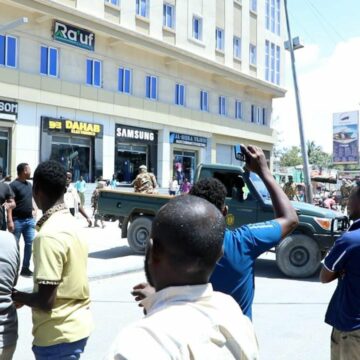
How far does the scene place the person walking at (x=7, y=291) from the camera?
2.46 m

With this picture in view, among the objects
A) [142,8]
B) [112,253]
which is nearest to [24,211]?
[112,253]

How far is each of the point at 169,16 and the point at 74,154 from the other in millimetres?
10005

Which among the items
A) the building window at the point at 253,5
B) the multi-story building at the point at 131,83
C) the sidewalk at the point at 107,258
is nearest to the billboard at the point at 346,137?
the multi-story building at the point at 131,83

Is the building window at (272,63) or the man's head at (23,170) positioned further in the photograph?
the building window at (272,63)

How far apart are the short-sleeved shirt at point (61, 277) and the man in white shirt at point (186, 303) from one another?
105cm

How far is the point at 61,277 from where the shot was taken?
241 cm

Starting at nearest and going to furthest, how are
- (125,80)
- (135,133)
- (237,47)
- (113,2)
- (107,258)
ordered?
(107,258)
(113,2)
(125,80)
(135,133)
(237,47)

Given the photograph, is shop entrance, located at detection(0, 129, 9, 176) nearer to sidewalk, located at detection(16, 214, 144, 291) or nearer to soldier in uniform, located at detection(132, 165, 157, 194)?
sidewalk, located at detection(16, 214, 144, 291)

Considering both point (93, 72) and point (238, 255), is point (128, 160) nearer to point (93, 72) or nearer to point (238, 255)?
point (93, 72)

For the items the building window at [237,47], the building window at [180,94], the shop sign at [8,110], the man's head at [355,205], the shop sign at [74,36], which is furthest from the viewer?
the building window at [237,47]

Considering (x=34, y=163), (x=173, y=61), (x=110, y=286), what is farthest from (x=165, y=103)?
(x=110, y=286)

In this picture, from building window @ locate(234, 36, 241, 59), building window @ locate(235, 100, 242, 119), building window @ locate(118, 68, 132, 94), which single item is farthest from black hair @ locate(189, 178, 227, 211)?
building window @ locate(234, 36, 241, 59)

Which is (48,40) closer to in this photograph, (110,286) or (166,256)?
(110,286)

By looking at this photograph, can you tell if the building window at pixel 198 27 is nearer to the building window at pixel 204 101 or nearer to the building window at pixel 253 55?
the building window at pixel 204 101
